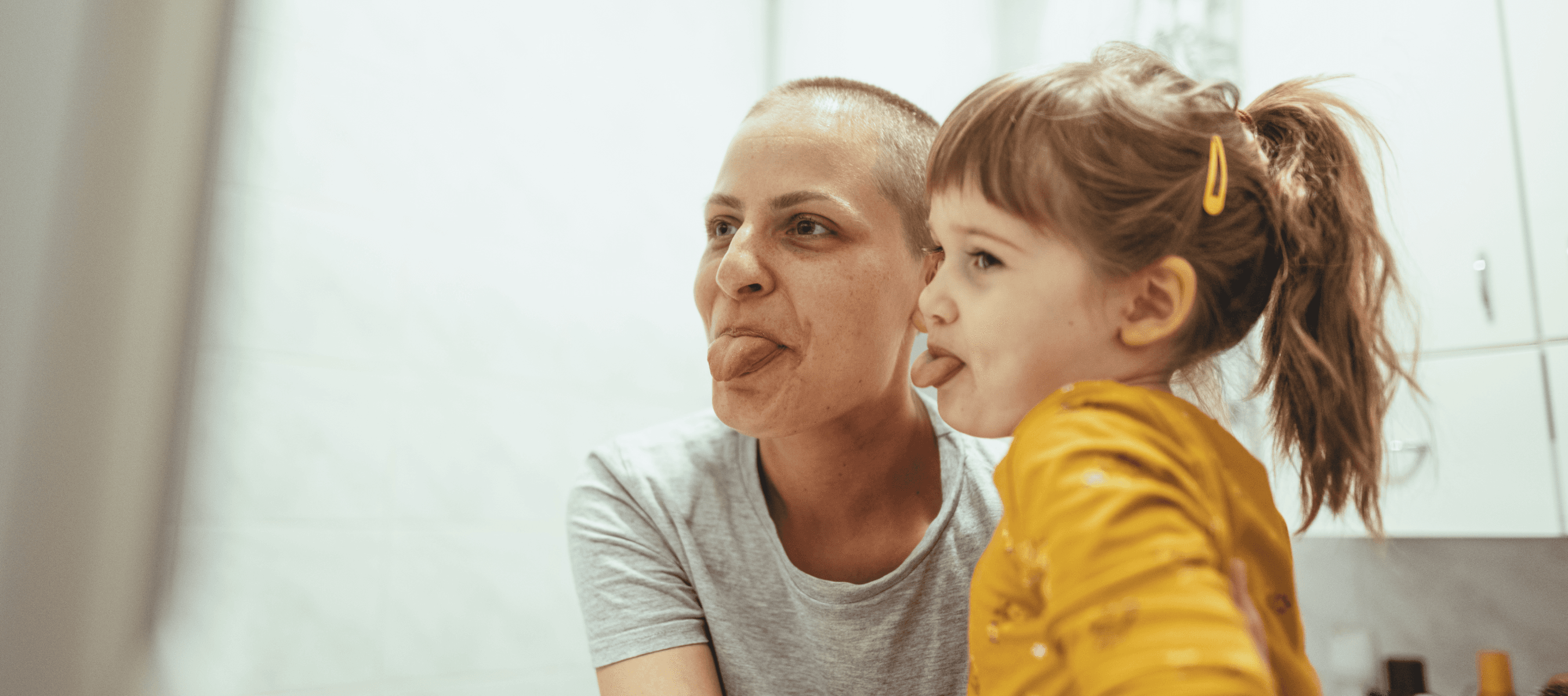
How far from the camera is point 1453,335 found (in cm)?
→ 139

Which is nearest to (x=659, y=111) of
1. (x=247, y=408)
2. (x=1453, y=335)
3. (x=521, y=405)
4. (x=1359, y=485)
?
(x=521, y=405)

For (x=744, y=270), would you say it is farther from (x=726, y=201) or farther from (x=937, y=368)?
(x=937, y=368)

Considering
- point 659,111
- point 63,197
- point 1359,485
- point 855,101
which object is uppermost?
point 659,111

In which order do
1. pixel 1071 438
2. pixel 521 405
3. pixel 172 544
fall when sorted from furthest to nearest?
pixel 521 405, pixel 172 544, pixel 1071 438

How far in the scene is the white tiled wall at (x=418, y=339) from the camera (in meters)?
1.25

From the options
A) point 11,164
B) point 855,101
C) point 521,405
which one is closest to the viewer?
point 11,164

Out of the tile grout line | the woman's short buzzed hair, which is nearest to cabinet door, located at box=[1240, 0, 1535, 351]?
the tile grout line

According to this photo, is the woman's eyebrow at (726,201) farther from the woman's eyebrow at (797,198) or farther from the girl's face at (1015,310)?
the girl's face at (1015,310)

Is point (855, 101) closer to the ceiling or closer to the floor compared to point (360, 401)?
closer to the ceiling

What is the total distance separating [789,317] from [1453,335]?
1.14m

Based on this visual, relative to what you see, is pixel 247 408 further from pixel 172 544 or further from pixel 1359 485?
pixel 1359 485

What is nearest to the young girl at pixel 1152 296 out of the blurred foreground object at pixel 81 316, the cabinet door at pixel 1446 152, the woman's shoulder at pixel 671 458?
the woman's shoulder at pixel 671 458

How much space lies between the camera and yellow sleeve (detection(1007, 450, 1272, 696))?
366 mm

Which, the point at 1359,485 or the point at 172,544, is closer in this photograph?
the point at 1359,485
